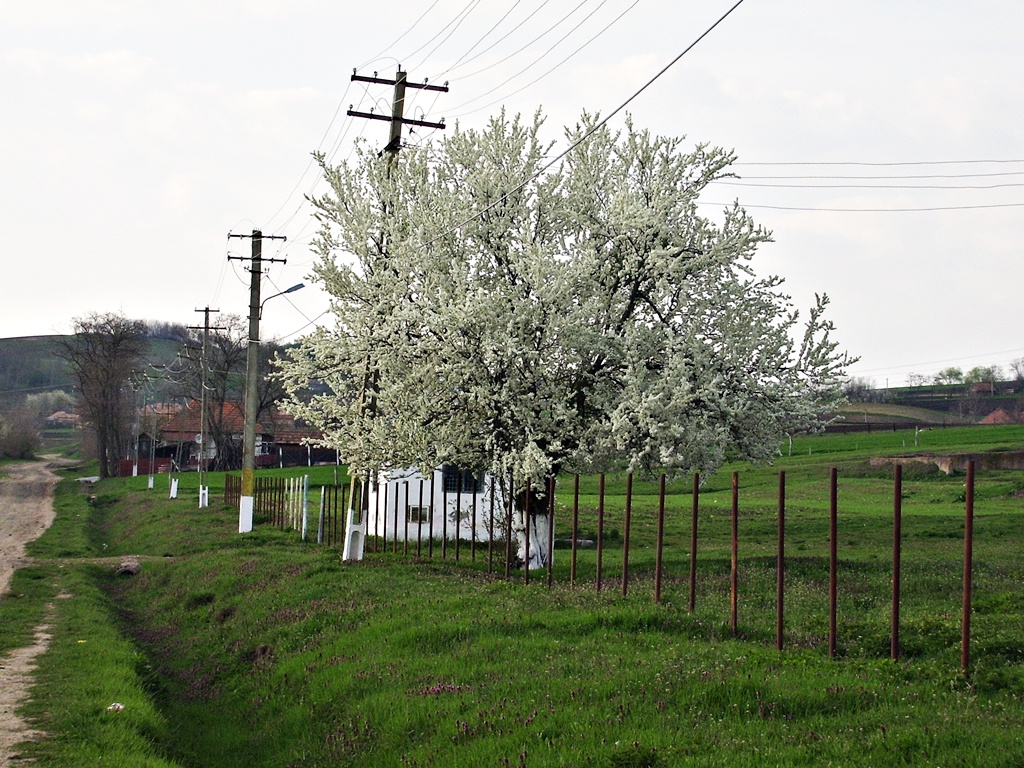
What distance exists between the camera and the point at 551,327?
22547 mm

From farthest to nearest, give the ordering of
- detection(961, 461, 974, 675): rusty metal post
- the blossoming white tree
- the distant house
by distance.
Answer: the distant house → the blossoming white tree → detection(961, 461, 974, 675): rusty metal post

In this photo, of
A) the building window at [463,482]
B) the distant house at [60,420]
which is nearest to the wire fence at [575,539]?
the building window at [463,482]

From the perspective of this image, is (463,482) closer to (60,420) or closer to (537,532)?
(537,532)

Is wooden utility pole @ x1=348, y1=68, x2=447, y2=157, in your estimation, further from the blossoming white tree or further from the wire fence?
the wire fence

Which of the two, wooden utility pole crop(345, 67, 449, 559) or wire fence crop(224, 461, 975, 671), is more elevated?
wooden utility pole crop(345, 67, 449, 559)

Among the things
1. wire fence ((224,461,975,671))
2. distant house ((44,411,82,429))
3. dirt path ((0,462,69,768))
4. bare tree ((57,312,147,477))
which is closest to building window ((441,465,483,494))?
wire fence ((224,461,975,671))

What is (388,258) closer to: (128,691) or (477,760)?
(128,691)

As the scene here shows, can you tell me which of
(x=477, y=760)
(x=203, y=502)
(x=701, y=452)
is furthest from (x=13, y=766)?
(x=203, y=502)

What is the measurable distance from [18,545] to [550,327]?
20.6 metres

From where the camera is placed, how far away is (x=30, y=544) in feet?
104

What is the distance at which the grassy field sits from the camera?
7.78 meters

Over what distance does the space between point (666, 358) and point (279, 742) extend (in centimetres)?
1495

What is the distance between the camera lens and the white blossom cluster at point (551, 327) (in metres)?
22.6

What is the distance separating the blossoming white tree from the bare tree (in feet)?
227
